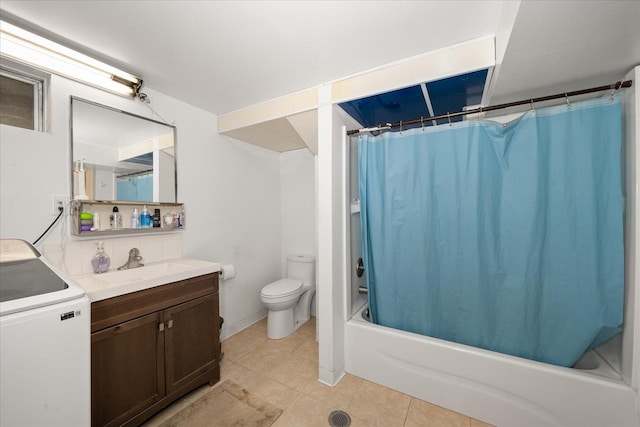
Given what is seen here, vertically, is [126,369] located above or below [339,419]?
above

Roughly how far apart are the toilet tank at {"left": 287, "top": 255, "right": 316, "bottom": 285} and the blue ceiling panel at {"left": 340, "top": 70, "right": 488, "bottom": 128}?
1550 mm

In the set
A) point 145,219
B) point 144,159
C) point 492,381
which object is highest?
point 144,159

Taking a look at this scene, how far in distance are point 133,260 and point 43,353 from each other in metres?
1.04

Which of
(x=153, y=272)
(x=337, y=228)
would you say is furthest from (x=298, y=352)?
(x=153, y=272)

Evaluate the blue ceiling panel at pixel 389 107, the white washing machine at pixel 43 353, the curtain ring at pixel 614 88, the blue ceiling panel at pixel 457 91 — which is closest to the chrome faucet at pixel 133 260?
the white washing machine at pixel 43 353

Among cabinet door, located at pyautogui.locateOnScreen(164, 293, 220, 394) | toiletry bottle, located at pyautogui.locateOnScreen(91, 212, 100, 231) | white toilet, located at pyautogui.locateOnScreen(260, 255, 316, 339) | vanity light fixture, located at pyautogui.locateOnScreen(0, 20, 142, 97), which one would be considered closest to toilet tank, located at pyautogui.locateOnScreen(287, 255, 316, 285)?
white toilet, located at pyautogui.locateOnScreen(260, 255, 316, 339)

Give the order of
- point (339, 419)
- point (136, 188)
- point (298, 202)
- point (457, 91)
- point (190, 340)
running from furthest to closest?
point (298, 202), point (136, 188), point (457, 91), point (190, 340), point (339, 419)

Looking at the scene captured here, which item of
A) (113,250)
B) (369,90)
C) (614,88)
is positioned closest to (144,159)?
(113,250)

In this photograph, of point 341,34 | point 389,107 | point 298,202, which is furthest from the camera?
point 298,202

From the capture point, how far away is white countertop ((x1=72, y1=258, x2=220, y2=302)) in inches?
46.6

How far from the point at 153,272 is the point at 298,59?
1.68m

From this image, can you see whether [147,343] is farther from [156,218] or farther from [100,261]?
[156,218]

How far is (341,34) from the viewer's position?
131 cm

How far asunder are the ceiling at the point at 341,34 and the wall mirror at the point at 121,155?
1.19 ft
